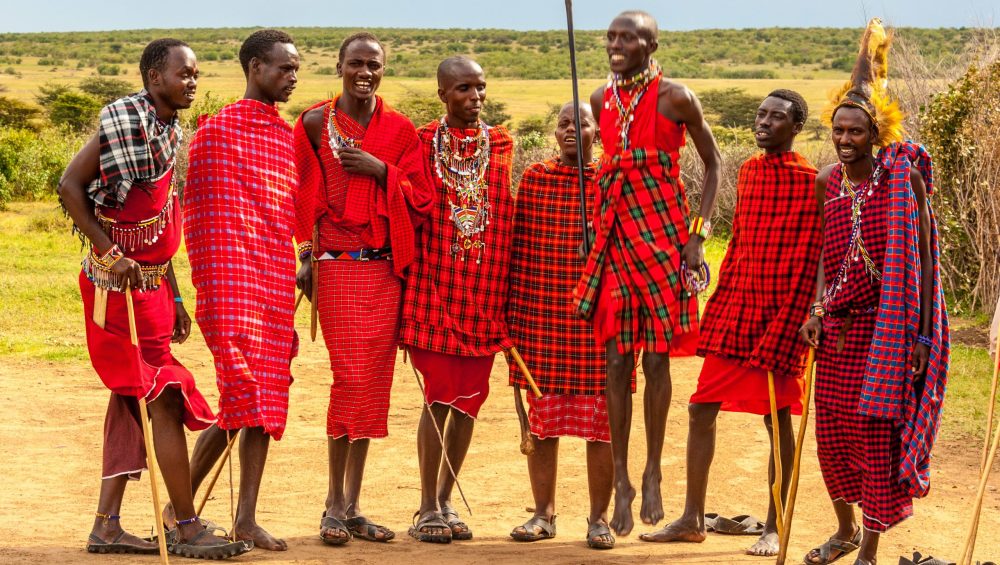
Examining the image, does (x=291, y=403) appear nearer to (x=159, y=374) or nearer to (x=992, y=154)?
(x=159, y=374)

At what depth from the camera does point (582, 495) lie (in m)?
8.06

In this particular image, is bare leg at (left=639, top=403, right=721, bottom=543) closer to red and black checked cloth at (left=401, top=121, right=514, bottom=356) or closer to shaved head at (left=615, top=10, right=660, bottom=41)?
red and black checked cloth at (left=401, top=121, right=514, bottom=356)

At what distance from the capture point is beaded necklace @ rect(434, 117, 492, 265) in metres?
6.60

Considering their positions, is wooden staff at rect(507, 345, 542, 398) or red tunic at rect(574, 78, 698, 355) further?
wooden staff at rect(507, 345, 542, 398)

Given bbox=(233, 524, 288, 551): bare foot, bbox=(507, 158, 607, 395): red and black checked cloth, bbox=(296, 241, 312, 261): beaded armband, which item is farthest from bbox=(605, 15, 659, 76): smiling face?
bbox=(233, 524, 288, 551): bare foot

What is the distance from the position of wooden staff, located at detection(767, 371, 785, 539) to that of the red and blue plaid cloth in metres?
0.49

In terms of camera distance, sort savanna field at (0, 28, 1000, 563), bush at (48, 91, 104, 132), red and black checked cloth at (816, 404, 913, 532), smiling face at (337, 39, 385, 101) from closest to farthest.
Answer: red and black checked cloth at (816, 404, 913, 532), smiling face at (337, 39, 385, 101), savanna field at (0, 28, 1000, 563), bush at (48, 91, 104, 132)

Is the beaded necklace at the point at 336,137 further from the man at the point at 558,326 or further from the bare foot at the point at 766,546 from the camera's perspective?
the bare foot at the point at 766,546

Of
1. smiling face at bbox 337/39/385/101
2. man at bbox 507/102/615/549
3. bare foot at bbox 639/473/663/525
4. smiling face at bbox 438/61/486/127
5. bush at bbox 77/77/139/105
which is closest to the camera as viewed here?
bare foot at bbox 639/473/663/525

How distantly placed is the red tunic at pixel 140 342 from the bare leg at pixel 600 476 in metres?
2.00

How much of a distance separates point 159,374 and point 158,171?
0.96 meters

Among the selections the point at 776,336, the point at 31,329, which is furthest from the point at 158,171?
the point at 31,329

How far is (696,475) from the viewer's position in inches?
260

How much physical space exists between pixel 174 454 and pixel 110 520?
500 millimetres
